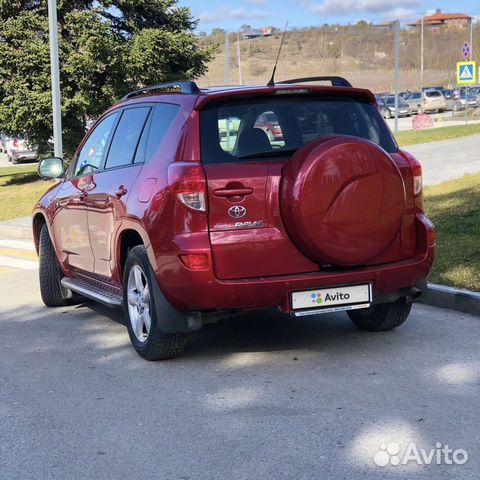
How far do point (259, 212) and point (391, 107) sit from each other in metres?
48.4

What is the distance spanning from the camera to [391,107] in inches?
2021

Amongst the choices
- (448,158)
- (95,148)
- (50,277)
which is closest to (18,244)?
(50,277)

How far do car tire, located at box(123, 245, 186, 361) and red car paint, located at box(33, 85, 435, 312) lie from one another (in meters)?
0.18

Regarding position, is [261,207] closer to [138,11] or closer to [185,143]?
[185,143]

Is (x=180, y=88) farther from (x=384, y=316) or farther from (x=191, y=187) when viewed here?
(x=384, y=316)

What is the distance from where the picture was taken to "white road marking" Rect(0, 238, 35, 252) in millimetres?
12086

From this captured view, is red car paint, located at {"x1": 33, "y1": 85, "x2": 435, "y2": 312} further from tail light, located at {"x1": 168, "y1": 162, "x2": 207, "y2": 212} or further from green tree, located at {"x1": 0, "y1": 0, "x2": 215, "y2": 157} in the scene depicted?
green tree, located at {"x1": 0, "y1": 0, "x2": 215, "y2": 157}

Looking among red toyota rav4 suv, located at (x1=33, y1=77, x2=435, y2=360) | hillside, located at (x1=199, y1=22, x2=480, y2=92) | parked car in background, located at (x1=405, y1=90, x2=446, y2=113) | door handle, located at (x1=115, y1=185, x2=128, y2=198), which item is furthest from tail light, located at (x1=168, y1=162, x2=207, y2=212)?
hillside, located at (x1=199, y1=22, x2=480, y2=92)

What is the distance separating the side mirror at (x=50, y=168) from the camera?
7176mm

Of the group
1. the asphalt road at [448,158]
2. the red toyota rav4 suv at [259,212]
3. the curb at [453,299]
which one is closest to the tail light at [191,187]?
the red toyota rav4 suv at [259,212]

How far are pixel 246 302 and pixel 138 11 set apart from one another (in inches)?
674

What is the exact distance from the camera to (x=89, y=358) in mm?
5637
